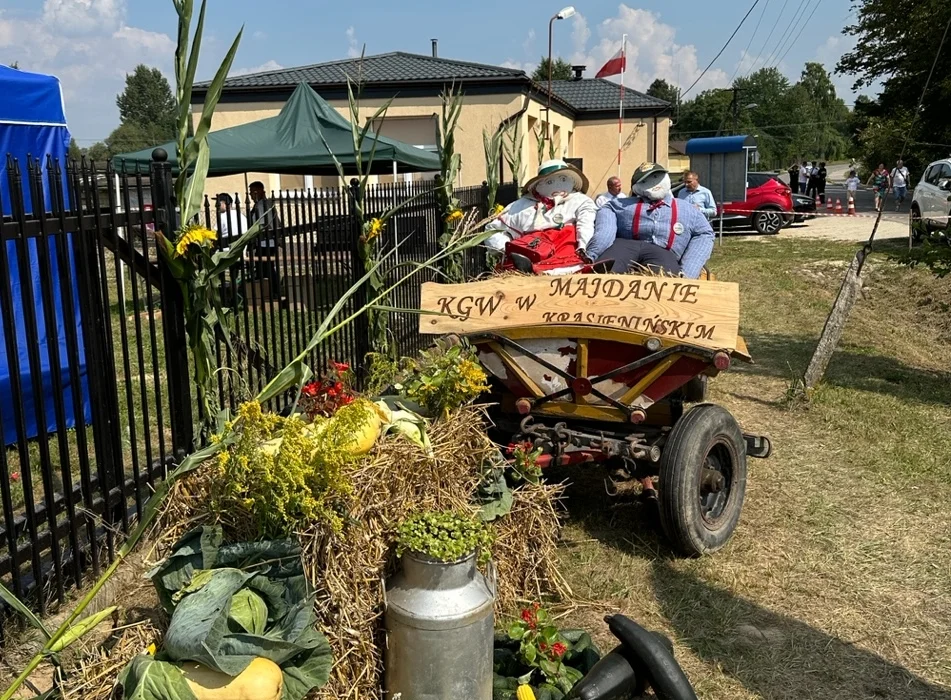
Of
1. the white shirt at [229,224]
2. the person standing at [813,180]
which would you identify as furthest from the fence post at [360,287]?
the person standing at [813,180]

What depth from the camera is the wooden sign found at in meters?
3.89

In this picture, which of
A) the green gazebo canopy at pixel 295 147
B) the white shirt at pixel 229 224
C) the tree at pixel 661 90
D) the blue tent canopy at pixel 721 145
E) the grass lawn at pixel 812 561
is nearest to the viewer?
the grass lawn at pixel 812 561

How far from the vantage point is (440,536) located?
2701 mm

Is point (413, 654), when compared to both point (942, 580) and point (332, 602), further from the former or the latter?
point (942, 580)

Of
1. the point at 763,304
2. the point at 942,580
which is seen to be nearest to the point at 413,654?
the point at 942,580

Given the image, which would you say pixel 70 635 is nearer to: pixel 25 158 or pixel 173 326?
pixel 173 326

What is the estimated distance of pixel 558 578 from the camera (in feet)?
12.5

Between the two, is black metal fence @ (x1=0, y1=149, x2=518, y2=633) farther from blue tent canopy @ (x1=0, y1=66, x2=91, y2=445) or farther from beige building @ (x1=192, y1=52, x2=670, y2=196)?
beige building @ (x1=192, y1=52, x2=670, y2=196)

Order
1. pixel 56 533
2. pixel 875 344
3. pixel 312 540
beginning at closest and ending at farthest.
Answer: pixel 312 540
pixel 56 533
pixel 875 344

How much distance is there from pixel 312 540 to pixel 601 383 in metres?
1.96

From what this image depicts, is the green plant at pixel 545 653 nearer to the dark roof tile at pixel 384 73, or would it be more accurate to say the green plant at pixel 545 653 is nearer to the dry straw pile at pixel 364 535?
the dry straw pile at pixel 364 535

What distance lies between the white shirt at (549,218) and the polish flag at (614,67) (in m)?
12.5

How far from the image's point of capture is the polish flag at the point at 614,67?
56.5ft

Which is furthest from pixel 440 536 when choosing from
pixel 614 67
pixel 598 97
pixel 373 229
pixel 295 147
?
pixel 598 97
